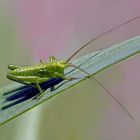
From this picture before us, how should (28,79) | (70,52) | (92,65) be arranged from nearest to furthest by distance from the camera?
(92,65) < (28,79) < (70,52)

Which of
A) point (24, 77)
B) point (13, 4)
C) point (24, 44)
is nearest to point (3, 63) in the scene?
point (24, 44)

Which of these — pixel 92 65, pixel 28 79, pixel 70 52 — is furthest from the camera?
pixel 70 52

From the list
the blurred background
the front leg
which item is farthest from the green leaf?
the blurred background

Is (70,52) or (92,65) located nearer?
(92,65)

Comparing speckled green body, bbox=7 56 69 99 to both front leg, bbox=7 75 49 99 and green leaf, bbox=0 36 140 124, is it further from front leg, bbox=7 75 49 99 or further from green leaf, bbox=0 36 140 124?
green leaf, bbox=0 36 140 124

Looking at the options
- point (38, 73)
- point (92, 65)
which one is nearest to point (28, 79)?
point (38, 73)

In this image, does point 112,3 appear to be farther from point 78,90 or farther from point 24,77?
point 24,77

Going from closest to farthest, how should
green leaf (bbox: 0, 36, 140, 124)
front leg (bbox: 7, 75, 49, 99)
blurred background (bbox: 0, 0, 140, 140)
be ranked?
green leaf (bbox: 0, 36, 140, 124)
front leg (bbox: 7, 75, 49, 99)
blurred background (bbox: 0, 0, 140, 140)

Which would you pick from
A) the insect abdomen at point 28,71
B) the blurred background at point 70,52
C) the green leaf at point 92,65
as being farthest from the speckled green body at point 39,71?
the blurred background at point 70,52

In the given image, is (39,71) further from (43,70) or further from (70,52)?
(70,52)
